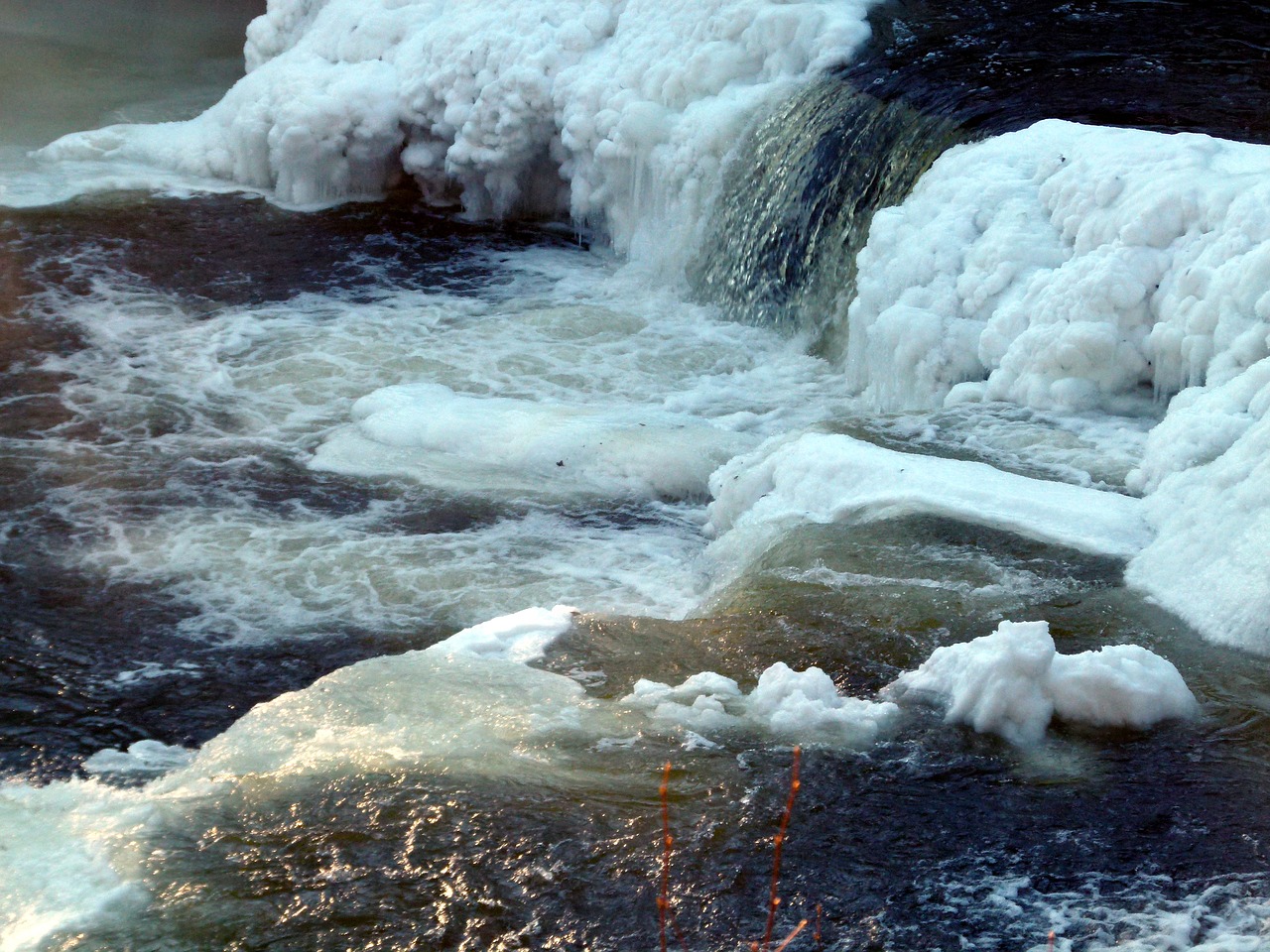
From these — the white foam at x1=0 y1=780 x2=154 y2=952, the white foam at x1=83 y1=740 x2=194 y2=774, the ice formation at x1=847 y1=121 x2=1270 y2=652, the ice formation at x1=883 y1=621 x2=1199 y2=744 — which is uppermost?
the ice formation at x1=847 y1=121 x2=1270 y2=652

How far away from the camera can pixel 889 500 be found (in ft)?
16.5

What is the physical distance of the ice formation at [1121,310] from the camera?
4.43 meters

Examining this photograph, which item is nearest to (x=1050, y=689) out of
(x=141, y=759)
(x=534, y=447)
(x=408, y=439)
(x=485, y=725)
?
(x=485, y=725)

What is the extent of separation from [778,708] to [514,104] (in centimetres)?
778

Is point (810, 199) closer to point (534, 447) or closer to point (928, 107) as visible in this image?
point (928, 107)

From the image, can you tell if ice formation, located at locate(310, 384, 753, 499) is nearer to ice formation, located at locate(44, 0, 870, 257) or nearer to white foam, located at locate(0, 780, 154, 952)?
ice formation, located at locate(44, 0, 870, 257)

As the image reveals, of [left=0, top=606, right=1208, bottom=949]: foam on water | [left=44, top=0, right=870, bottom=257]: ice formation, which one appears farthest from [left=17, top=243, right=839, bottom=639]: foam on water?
[left=0, top=606, right=1208, bottom=949]: foam on water

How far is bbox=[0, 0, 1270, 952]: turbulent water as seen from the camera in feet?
10.2

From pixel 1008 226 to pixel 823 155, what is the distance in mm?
2168

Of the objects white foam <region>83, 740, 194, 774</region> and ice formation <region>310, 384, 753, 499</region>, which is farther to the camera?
ice formation <region>310, 384, 753, 499</region>

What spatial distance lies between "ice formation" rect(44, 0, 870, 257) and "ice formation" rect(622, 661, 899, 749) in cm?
621

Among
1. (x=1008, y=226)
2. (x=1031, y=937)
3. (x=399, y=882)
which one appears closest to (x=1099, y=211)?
(x=1008, y=226)

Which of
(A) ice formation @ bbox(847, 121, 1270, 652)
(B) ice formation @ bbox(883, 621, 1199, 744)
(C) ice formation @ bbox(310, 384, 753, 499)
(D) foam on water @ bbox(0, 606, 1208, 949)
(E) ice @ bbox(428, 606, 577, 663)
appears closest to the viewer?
(D) foam on water @ bbox(0, 606, 1208, 949)

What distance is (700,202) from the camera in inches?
375
